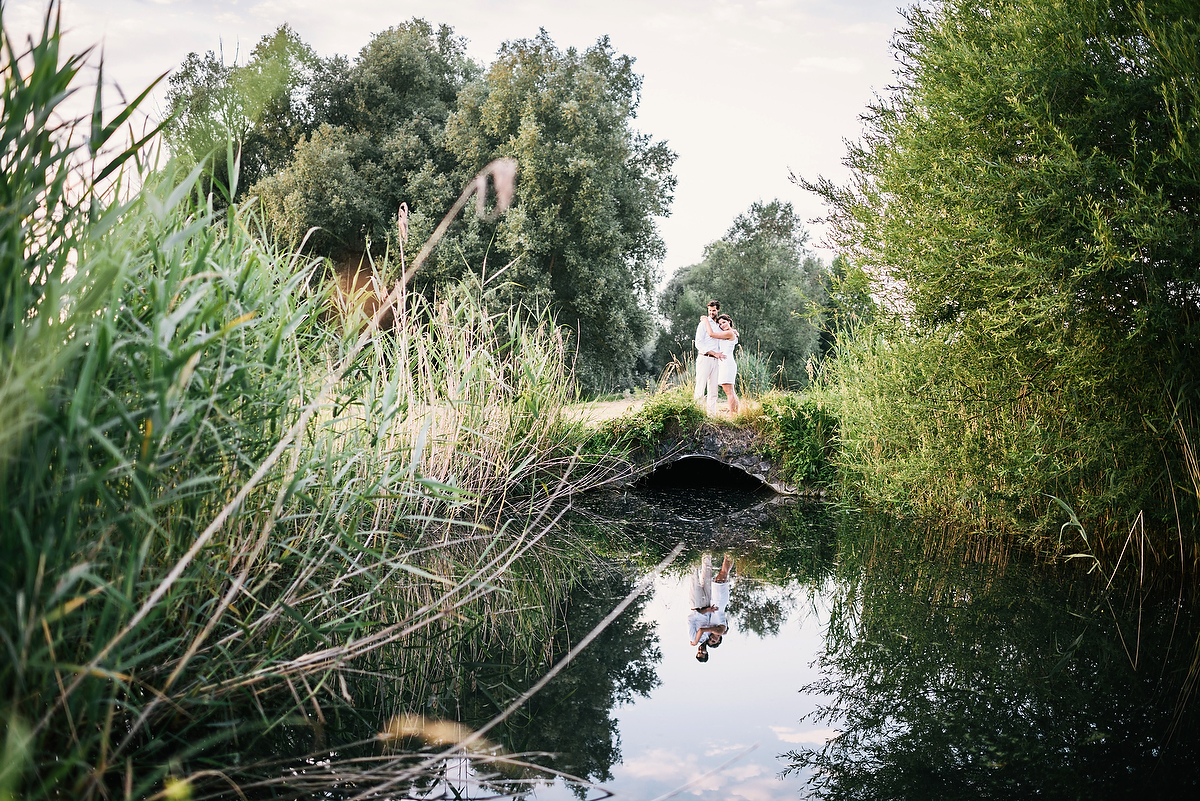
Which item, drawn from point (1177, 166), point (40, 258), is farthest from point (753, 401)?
point (40, 258)

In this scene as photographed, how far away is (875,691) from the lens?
3.00 meters

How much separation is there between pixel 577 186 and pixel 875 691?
1871 cm

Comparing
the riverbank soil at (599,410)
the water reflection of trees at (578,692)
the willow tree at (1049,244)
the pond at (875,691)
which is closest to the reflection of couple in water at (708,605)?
the pond at (875,691)

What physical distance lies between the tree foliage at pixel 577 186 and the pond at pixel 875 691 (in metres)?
15.0

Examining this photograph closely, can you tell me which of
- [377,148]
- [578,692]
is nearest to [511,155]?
[377,148]

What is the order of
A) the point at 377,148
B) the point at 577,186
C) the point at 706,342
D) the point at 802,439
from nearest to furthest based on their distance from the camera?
the point at 802,439
the point at 706,342
the point at 577,186
the point at 377,148

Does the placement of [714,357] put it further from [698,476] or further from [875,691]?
[875,691]

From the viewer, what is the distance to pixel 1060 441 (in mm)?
4875

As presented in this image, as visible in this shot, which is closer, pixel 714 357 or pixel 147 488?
pixel 147 488

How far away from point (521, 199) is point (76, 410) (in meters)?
19.9

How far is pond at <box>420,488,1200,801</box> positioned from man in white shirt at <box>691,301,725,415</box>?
20.4 ft

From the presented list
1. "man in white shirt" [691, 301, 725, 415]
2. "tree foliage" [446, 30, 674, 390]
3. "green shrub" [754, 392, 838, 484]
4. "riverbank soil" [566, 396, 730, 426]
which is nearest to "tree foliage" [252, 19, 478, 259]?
"tree foliage" [446, 30, 674, 390]

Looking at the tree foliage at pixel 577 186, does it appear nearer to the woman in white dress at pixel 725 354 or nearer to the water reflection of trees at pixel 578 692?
the woman in white dress at pixel 725 354

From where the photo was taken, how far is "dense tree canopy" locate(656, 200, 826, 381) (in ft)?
96.3
